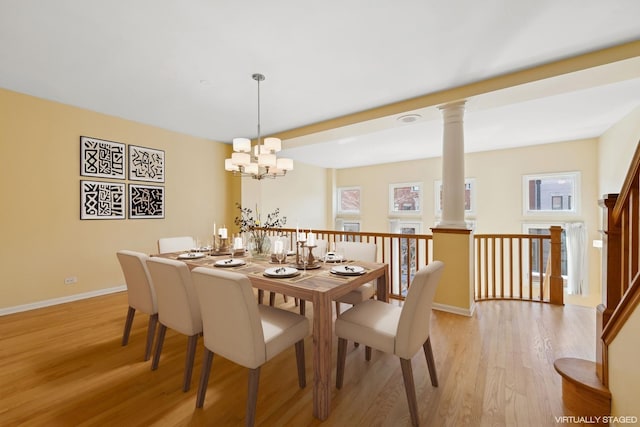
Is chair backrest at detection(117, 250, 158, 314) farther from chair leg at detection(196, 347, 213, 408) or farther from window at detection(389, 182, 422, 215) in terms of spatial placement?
window at detection(389, 182, 422, 215)

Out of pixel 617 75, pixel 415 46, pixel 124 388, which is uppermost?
pixel 415 46

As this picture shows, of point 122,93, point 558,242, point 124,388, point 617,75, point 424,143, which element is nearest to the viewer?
point 124,388

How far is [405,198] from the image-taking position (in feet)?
23.2

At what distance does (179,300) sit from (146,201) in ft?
9.87

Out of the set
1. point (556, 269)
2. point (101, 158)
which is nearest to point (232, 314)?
point (101, 158)

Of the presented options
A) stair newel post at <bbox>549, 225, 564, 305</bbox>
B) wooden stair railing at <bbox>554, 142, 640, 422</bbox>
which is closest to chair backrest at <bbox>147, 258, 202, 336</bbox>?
wooden stair railing at <bbox>554, 142, 640, 422</bbox>

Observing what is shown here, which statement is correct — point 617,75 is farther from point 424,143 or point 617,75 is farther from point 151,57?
point 151,57

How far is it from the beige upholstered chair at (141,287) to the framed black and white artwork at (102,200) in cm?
202

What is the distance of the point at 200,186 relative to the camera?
4910 millimetres

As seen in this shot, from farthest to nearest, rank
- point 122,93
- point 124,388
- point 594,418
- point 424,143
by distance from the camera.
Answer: point 424,143
point 122,93
point 124,388
point 594,418

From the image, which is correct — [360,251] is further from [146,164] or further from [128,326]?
[146,164]

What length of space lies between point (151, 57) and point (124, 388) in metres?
2.67

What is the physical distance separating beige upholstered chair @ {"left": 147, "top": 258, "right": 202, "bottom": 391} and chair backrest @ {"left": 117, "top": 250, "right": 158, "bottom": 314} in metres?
0.24

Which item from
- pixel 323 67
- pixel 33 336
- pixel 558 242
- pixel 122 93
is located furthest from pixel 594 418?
pixel 122 93
